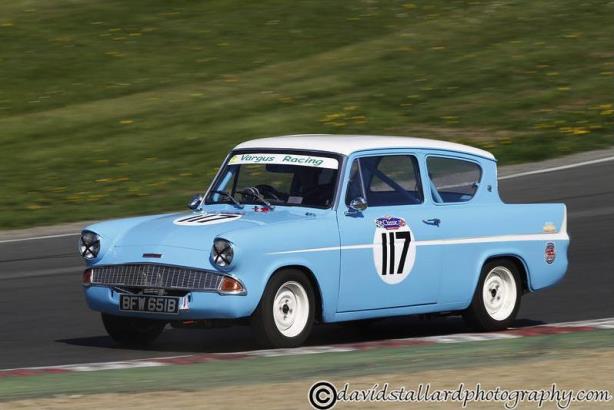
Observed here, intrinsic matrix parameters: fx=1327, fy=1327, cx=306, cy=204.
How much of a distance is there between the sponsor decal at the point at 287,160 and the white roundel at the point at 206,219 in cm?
67

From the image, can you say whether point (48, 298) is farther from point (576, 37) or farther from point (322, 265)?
point (576, 37)

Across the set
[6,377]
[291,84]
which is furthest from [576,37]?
[6,377]

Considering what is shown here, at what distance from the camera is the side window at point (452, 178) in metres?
10.4

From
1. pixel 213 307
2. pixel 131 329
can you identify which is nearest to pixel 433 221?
pixel 213 307

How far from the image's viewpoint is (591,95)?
21859 mm

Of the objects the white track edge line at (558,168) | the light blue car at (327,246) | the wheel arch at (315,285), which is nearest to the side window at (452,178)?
the light blue car at (327,246)

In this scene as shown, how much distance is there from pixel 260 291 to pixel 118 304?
3.42 feet

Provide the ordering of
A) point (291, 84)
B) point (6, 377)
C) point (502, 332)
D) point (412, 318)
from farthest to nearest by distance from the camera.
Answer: point (291, 84) → point (412, 318) → point (502, 332) → point (6, 377)

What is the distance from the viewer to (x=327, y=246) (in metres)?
9.37

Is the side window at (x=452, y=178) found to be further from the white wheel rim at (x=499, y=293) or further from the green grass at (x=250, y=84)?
the green grass at (x=250, y=84)

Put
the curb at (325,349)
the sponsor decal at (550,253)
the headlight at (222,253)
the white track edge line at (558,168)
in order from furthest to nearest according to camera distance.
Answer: the white track edge line at (558,168)
the sponsor decal at (550,253)
the headlight at (222,253)
the curb at (325,349)

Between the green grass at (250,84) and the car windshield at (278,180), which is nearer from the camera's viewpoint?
the car windshield at (278,180)

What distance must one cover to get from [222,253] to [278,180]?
1401 mm

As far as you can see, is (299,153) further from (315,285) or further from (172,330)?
(172,330)
